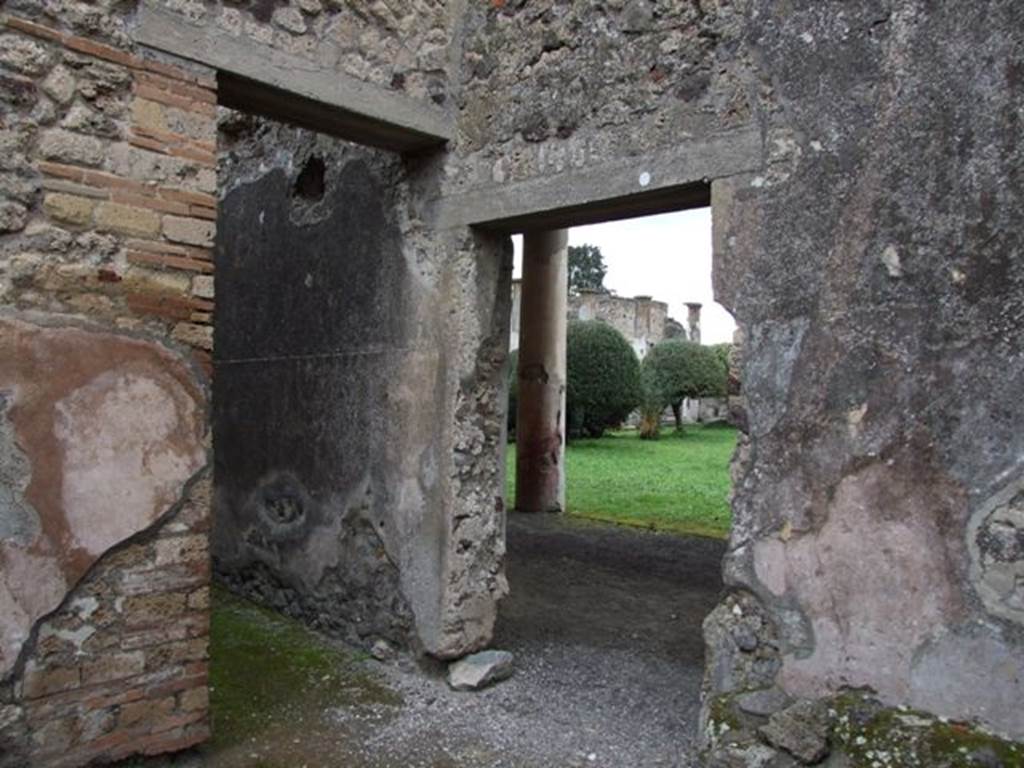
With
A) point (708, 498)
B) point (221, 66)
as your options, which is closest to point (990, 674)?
point (221, 66)

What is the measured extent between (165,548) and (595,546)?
15.3 feet

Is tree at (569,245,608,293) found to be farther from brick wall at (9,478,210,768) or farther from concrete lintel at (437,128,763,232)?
brick wall at (9,478,210,768)

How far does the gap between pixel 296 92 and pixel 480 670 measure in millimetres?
2673

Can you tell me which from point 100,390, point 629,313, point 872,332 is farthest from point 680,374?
point 100,390

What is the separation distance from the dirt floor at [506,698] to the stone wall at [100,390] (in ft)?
1.68

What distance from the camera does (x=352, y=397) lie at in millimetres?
4516

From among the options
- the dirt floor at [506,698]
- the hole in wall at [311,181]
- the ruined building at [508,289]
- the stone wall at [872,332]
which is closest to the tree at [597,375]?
the dirt floor at [506,698]

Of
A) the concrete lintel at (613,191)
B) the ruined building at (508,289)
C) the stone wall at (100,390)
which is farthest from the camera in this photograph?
the concrete lintel at (613,191)

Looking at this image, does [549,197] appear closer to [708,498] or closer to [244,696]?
[244,696]

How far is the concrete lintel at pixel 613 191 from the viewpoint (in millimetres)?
3064

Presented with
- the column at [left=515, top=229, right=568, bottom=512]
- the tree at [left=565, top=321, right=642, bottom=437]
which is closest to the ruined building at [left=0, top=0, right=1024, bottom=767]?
the column at [left=515, top=229, right=568, bottom=512]

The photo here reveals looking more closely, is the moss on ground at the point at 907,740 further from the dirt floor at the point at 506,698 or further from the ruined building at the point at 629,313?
the ruined building at the point at 629,313

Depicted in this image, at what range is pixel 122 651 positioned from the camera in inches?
118

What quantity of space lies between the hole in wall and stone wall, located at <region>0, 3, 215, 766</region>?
1621mm
